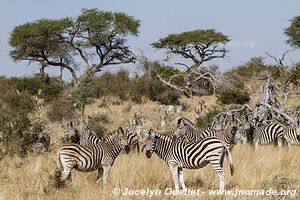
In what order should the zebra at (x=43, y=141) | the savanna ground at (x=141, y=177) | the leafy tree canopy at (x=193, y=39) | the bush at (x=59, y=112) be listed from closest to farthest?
the savanna ground at (x=141, y=177), the zebra at (x=43, y=141), the bush at (x=59, y=112), the leafy tree canopy at (x=193, y=39)

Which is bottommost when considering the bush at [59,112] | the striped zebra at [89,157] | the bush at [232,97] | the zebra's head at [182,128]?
the striped zebra at [89,157]

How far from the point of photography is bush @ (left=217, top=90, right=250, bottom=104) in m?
21.9

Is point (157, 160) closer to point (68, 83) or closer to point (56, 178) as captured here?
point (56, 178)

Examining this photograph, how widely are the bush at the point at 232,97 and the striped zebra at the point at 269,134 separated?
10.3m

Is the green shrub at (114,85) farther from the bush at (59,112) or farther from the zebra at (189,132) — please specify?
the zebra at (189,132)

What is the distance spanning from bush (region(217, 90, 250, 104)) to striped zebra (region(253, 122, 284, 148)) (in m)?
10.3

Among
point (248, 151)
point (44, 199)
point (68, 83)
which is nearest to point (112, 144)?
point (44, 199)

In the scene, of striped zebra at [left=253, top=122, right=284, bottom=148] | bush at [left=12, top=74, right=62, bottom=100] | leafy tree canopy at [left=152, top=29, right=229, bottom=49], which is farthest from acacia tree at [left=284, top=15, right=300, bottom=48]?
striped zebra at [left=253, top=122, right=284, bottom=148]

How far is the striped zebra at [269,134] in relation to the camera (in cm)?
1110

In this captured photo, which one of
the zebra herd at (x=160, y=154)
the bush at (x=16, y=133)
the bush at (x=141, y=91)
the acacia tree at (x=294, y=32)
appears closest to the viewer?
the zebra herd at (x=160, y=154)

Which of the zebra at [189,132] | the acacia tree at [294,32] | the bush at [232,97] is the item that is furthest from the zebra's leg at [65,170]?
the acacia tree at [294,32]

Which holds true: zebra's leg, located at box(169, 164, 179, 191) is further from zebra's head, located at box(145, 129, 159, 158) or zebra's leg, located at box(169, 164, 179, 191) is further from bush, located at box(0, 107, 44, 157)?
bush, located at box(0, 107, 44, 157)

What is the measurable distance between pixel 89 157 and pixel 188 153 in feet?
4.54

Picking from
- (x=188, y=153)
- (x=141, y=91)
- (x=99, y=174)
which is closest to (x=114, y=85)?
(x=141, y=91)
